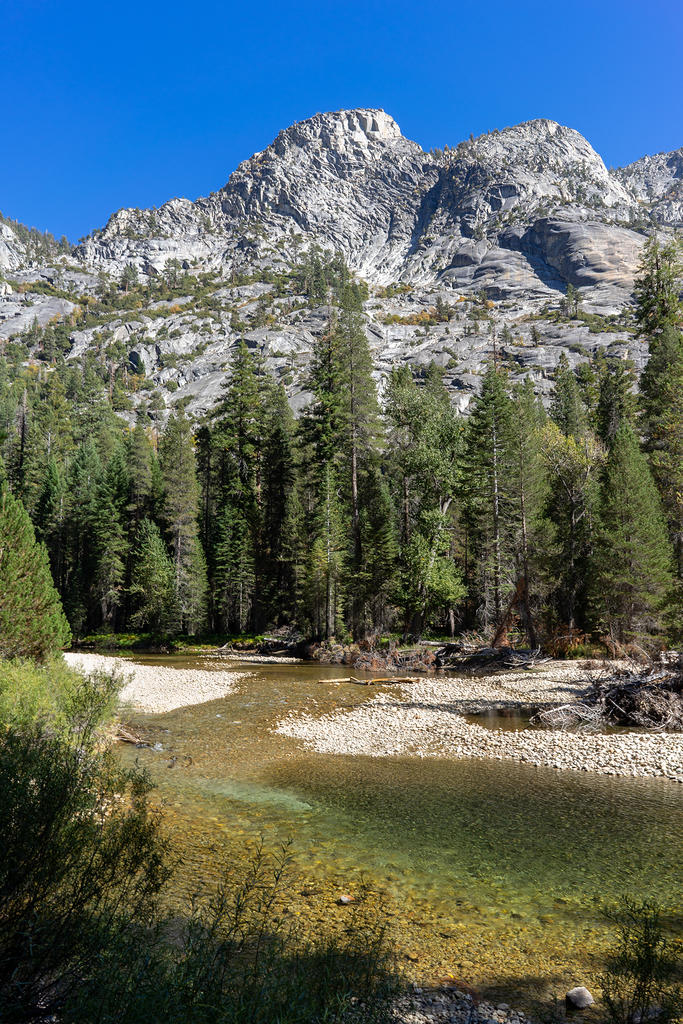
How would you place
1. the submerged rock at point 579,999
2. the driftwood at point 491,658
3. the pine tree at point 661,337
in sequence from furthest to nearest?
the pine tree at point 661,337, the driftwood at point 491,658, the submerged rock at point 579,999

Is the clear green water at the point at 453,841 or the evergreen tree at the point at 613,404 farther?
the evergreen tree at the point at 613,404

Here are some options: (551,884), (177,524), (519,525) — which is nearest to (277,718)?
(551,884)

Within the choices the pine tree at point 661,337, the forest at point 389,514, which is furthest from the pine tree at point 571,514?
the pine tree at point 661,337

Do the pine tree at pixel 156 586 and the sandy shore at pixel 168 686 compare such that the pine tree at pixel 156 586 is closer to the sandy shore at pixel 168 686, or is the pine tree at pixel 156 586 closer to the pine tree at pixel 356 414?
the sandy shore at pixel 168 686

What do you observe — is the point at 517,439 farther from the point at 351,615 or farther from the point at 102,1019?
the point at 102,1019

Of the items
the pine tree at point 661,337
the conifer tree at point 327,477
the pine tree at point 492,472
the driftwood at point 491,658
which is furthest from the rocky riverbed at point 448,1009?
the pine tree at point 492,472

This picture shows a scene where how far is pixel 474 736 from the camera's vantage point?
45.8 feet

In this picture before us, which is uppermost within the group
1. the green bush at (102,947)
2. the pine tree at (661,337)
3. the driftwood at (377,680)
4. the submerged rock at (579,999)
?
the pine tree at (661,337)

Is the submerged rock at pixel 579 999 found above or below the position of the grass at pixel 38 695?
below

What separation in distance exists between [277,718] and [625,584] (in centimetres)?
1901

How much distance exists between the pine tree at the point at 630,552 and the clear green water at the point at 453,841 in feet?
56.9

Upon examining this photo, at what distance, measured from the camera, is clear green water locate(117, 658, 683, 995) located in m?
5.81

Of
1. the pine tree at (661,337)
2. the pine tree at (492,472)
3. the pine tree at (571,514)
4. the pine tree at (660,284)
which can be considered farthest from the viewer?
the pine tree at (660,284)

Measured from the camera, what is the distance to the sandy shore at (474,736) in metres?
11.8
